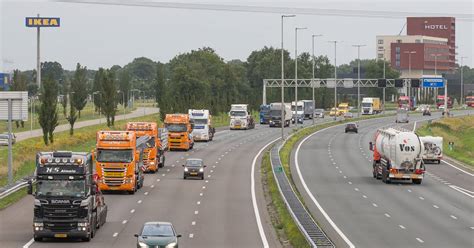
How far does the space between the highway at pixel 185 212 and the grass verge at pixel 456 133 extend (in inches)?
1652

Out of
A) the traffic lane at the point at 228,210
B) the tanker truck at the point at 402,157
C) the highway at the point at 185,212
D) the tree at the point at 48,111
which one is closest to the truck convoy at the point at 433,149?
the traffic lane at the point at 228,210

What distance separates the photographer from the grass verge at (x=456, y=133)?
116 metres

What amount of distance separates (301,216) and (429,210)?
12.8m

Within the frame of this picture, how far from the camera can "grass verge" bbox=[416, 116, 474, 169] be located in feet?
379

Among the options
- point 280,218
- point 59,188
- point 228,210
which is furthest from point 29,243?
point 228,210

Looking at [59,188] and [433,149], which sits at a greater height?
[59,188]

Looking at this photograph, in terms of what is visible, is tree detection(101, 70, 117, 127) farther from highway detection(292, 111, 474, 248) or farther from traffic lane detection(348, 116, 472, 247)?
traffic lane detection(348, 116, 472, 247)

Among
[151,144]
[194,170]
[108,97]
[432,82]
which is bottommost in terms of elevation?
[194,170]

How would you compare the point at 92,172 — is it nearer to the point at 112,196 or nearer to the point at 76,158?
the point at 76,158

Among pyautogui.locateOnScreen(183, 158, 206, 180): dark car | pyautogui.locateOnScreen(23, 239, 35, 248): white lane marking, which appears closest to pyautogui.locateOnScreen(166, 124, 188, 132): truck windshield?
pyautogui.locateOnScreen(183, 158, 206, 180): dark car

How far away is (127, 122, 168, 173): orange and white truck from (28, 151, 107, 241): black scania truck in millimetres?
31938

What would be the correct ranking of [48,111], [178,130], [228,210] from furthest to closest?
[178,130]
[48,111]
[228,210]

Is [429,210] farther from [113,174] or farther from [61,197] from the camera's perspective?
[61,197]

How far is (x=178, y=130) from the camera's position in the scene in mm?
97562
